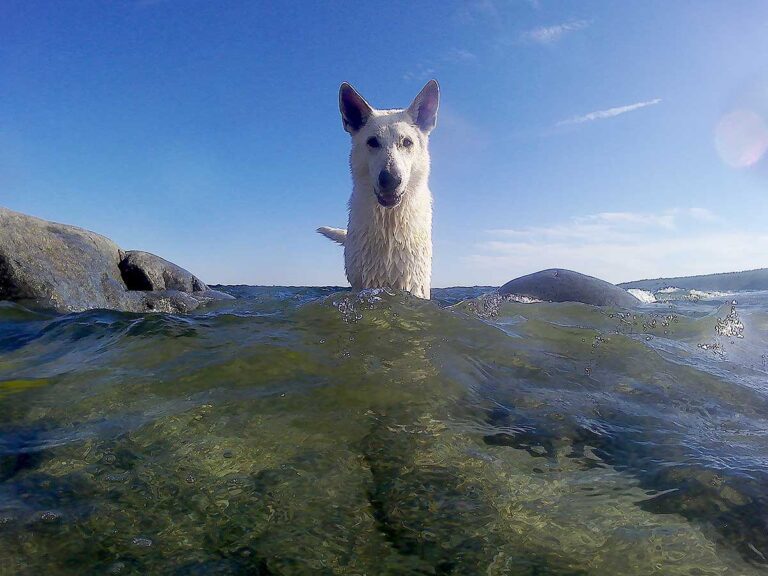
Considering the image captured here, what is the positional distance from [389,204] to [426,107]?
1.76 meters

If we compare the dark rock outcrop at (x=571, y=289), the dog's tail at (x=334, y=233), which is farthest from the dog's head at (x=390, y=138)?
the dark rock outcrop at (x=571, y=289)

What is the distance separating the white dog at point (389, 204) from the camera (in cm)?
665

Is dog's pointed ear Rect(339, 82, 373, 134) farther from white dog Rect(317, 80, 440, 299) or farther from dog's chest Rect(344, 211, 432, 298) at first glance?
dog's chest Rect(344, 211, 432, 298)

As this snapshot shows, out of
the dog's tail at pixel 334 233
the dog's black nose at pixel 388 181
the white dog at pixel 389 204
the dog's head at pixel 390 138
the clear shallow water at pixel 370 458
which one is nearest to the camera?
the clear shallow water at pixel 370 458

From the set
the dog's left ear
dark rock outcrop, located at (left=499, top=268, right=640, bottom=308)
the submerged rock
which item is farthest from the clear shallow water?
dark rock outcrop, located at (left=499, top=268, right=640, bottom=308)

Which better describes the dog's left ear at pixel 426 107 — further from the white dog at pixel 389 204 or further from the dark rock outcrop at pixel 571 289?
the dark rock outcrop at pixel 571 289

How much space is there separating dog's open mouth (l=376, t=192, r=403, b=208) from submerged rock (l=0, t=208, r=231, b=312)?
6.10m

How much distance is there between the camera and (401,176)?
20.3 ft

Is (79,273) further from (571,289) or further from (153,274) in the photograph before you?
(571,289)

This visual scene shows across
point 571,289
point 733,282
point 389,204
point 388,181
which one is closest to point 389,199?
point 389,204

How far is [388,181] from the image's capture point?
20.2 ft

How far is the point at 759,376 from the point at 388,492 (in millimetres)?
4267

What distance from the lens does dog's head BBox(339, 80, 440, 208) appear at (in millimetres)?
6250

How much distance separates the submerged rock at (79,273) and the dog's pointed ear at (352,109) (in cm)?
597
